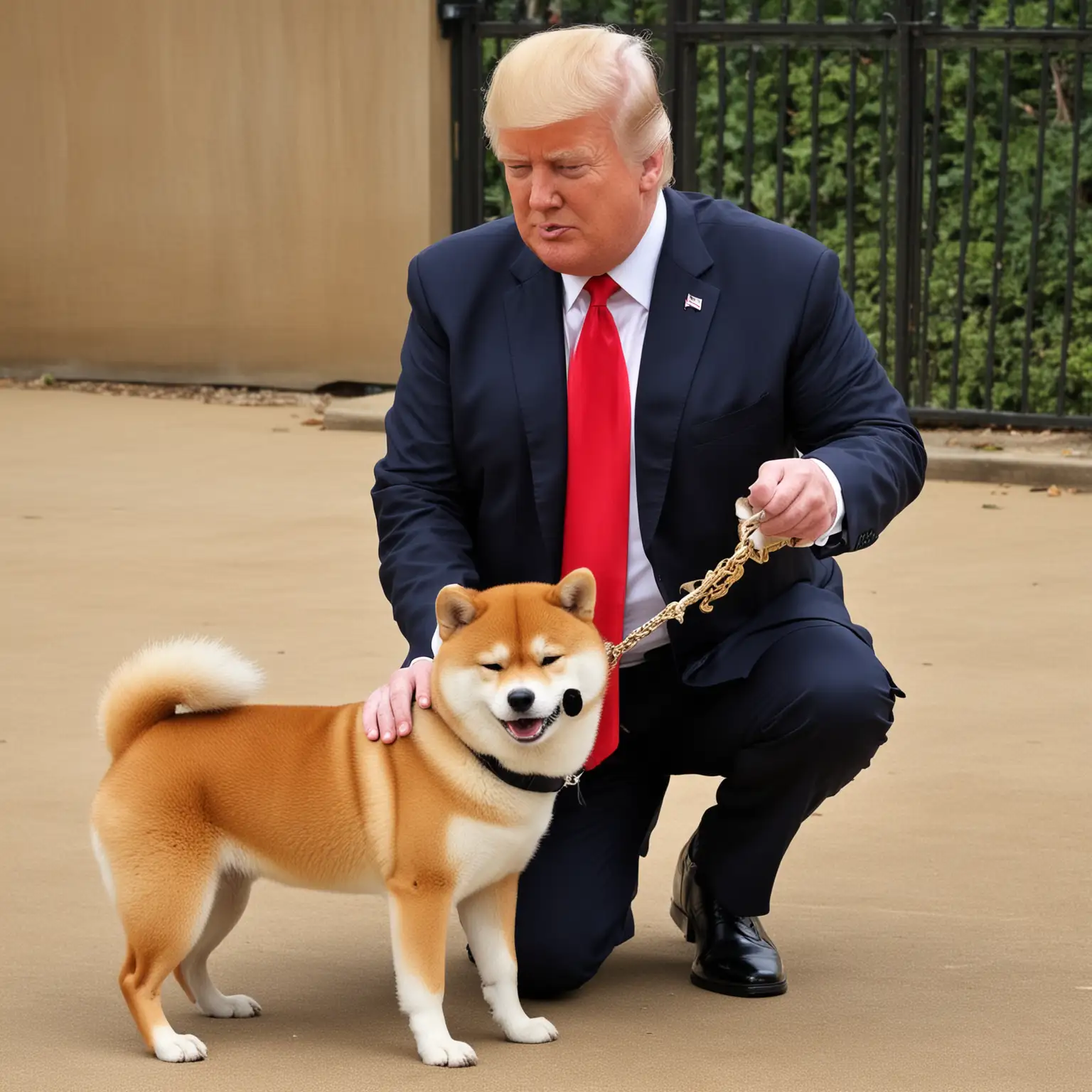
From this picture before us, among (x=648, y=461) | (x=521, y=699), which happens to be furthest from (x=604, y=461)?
(x=521, y=699)

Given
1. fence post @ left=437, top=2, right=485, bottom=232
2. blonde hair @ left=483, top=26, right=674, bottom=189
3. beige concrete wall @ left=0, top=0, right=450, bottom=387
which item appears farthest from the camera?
beige concrete wall @ left=0, top=0, right=450, bottom=387

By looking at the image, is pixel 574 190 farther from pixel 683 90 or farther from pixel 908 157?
pixel 683 90

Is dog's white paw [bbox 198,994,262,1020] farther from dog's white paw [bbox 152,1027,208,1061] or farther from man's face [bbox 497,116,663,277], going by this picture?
man's face [bbox 497,116,663,277]

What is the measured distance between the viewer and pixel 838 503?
121 inches

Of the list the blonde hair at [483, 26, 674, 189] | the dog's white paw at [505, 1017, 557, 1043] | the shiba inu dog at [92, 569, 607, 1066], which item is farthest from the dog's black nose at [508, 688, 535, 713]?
the blonde hair at [483, 26, 674, 189]

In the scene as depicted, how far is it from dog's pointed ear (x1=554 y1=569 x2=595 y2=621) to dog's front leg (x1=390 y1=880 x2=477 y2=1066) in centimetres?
47

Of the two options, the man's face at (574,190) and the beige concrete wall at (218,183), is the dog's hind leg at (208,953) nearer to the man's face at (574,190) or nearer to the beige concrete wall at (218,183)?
the man's face at (574,190)

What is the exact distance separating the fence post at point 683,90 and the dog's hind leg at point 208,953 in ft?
21.2

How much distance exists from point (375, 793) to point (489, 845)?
0.20 meters

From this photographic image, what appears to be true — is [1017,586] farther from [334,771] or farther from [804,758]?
[334,771]

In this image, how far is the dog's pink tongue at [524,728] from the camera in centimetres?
274

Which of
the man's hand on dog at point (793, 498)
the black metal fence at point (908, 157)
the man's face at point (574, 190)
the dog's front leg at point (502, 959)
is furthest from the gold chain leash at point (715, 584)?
the black metal fence at point (908, 157)

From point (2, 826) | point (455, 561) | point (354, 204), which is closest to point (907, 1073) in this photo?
point (455, 561)

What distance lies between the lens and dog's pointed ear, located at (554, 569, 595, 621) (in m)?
2.79
